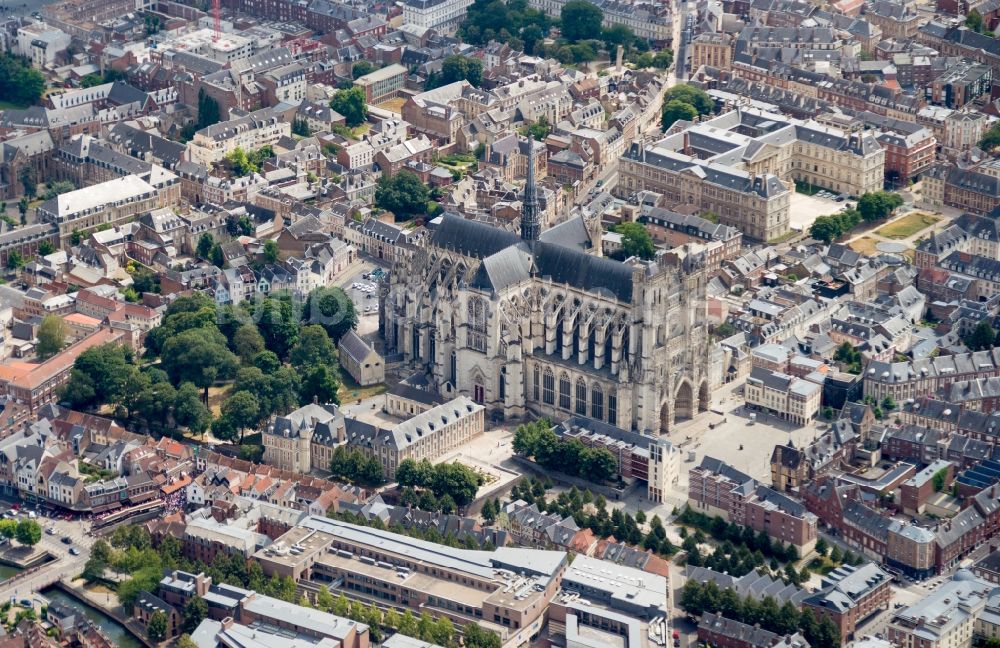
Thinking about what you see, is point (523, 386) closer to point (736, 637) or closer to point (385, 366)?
point (385, 366)

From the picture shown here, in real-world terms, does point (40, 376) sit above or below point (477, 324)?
below

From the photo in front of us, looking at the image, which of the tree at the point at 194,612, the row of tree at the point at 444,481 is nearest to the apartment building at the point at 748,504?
the row of tree at the point at 444,481

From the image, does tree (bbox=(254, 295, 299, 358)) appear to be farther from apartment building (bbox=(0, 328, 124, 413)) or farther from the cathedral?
apartment building (bbox=(0, 328, 124, 413))

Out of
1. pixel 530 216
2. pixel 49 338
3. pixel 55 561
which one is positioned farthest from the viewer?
pixel 49 338

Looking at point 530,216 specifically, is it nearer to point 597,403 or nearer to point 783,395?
point 597,403

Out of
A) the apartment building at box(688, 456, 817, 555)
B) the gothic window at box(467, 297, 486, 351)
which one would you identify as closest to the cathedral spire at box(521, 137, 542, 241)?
the gothic window at box(467, 297, 486, 351)

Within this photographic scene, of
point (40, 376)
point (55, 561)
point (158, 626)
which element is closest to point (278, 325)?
point (40, 376)

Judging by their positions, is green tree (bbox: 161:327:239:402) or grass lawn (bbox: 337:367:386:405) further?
grass lawn (bbox: 337:367:386:405)
